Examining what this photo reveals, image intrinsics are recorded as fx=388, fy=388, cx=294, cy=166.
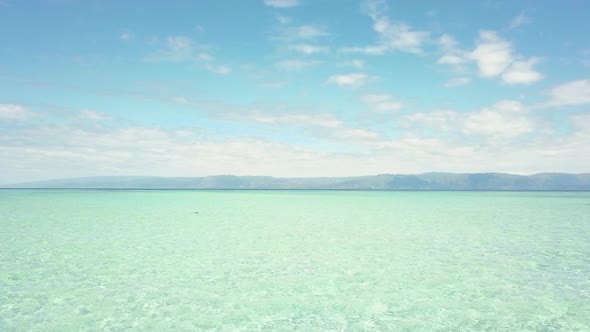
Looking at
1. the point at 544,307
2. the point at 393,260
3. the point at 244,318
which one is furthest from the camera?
the point at 393,260

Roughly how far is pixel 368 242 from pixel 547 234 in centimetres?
1145

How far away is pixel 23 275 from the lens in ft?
40.7

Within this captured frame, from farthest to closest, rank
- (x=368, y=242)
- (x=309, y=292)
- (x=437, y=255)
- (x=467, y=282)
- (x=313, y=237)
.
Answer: (x=313, y=237), (x=368, y=242), (x=437, y=255), (x=467, y=282), (x=309, y=292)

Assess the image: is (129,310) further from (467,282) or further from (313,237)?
(313,237)

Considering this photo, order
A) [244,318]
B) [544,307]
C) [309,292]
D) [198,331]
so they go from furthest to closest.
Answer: [309,292] → [544,307] → [244,318] → [198,331]

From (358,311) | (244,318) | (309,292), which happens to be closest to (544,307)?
(358,311)

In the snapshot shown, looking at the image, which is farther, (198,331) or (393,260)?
(393,260)

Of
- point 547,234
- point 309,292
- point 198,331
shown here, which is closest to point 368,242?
point 309,292

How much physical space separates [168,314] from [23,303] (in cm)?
380

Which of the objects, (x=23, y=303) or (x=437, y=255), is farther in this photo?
(x=437, y=255)

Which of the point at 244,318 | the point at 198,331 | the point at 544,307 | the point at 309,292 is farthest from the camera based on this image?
the point at 309,292

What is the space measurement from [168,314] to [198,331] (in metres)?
1.32

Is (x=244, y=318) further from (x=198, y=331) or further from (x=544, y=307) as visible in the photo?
(x=544, y=307)

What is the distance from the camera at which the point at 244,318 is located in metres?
8.86
